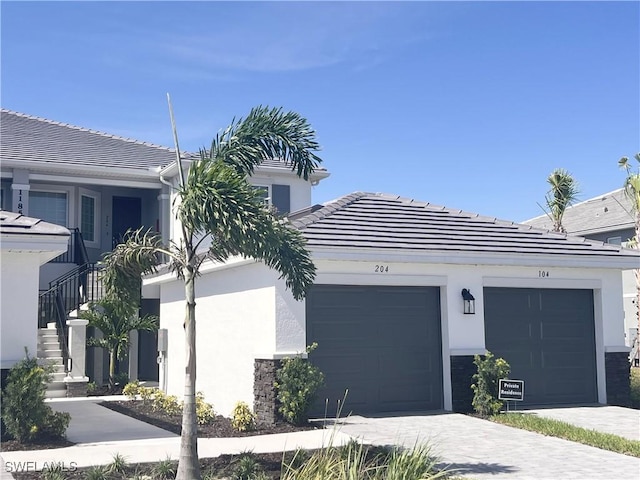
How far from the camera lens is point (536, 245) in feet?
53.6

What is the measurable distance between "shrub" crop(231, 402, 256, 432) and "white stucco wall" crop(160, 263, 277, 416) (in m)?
1.02

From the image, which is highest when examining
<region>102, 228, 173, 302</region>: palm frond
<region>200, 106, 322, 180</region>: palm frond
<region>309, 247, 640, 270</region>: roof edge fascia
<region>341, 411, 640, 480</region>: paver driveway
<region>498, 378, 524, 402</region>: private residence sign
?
<region>200, 106, 322, 180</region>: palm frond

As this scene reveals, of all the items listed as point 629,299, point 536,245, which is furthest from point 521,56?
point 629,299

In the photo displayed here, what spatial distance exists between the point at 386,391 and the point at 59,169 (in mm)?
13635

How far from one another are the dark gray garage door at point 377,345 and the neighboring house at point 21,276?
15.6 ft

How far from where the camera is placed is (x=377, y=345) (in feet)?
47.8

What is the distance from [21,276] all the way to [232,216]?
4.91 metres

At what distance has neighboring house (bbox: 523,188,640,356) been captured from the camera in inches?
1248

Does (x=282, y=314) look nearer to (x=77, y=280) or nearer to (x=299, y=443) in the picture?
(x=299, y=443)

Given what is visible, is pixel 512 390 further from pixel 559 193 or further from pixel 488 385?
pixel 559 193

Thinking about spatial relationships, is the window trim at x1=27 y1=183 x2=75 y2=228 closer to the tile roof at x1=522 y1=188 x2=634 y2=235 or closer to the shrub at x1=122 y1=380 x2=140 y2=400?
the shrub at x1=122 y1=380 x2=140 y2=400

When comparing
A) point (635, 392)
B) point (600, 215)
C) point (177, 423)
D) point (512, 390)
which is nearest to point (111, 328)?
point (177, 423)

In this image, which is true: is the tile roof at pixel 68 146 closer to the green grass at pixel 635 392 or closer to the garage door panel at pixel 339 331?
the garage door panel at pixel 339 331

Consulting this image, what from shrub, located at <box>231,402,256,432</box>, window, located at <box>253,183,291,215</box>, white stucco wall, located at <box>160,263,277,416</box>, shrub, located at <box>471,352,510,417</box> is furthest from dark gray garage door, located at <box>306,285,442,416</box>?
window, located at <box>253,183,291,215</box>
